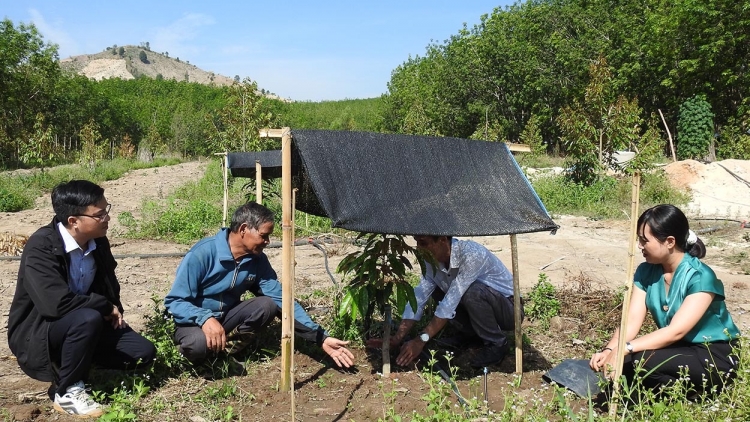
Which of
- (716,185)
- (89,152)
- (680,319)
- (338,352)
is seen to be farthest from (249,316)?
(89,152)

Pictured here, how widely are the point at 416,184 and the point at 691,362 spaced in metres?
1.67

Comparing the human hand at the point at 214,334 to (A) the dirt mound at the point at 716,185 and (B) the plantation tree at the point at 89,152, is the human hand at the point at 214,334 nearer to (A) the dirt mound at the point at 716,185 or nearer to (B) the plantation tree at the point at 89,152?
(A) the dirt mound at the point at 716,185

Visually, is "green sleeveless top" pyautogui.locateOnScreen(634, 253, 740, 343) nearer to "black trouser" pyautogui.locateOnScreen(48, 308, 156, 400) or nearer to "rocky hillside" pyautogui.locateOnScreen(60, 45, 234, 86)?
"black trouser" pyautogui.locateOnScreen(48, 308, 156, 400)

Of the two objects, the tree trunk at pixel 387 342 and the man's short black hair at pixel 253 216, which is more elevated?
the man's short black hair at pixel 253 216

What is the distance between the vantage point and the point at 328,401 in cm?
347

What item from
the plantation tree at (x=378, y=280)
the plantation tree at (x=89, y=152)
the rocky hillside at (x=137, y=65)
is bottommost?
the plantation tree at (x=378, y=280)

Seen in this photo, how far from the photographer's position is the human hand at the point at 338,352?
3.75m

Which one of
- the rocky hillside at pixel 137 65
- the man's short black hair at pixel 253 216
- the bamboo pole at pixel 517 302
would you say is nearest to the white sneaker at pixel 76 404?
the man's short black hair at pixel 253 216

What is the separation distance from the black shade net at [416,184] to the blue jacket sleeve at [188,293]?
0.83 meters

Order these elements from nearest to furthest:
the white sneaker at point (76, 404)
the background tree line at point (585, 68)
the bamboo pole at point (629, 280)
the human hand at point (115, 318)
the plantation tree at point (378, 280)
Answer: the bamboo pole at point (629, 280)
the white sneaker at point (76, 404)
the human hand at point (115, 318)
the plantation tree at point (378, 280)
the background tree line at point (585, 68)

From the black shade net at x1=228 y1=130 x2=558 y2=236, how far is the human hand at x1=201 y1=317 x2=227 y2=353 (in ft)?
3.26

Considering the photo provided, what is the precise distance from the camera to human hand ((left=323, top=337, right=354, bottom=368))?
3.75 m

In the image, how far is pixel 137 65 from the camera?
11488 cm

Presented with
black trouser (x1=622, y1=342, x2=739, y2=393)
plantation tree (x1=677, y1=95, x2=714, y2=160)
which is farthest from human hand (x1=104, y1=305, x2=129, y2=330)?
plantation tree (x1=677, y1=95, x2=714, y2=160)
